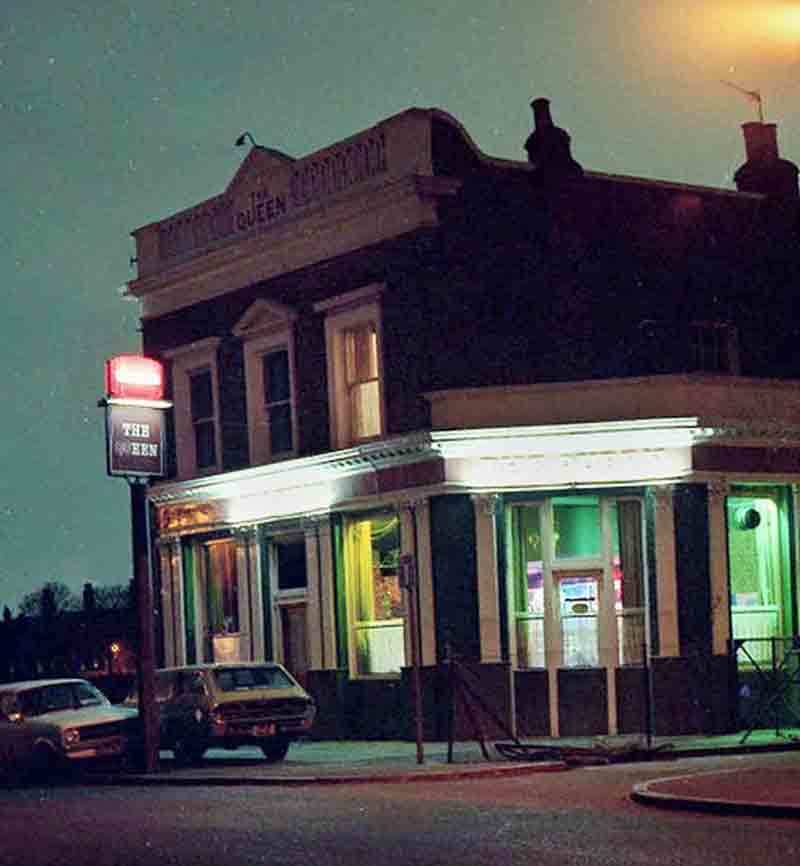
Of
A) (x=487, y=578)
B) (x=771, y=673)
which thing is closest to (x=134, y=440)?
(x=487, y=578)

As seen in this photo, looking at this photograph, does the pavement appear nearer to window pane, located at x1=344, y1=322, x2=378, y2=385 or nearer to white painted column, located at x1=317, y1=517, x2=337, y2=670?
white painted column, located at x1=317, y1=517, x2=337, y2=670

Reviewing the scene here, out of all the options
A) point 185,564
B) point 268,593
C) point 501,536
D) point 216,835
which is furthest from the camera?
point 185,564

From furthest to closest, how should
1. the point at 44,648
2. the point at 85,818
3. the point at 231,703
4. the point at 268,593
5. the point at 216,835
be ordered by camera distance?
1. the point at 44,648
2. the point at 268,593
3. the point at 231,703
4. the point at 85,818
5. the point at 216,835

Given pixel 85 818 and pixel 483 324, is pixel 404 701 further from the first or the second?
pixel 85 818

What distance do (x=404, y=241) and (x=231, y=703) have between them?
313 inches

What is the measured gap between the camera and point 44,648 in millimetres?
61375

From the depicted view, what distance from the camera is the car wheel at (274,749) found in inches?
1138

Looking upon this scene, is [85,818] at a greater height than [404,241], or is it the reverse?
[404,241]

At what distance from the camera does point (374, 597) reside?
3300 centimetres

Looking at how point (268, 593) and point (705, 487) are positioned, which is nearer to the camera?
point (705, 487)

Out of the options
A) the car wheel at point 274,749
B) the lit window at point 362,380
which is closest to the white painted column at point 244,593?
the lit window at point 362,380

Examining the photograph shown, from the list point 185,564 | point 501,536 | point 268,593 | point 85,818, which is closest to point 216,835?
point 85,818

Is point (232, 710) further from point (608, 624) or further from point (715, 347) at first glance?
point (715, 347)

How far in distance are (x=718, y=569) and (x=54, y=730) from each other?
33.7 ft
